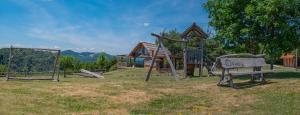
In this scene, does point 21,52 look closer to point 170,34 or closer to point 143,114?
point 143,114

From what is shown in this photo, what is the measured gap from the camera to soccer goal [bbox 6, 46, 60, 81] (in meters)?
18.0

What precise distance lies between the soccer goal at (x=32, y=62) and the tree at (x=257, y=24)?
11.1 metres

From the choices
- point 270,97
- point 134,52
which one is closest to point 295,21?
point 270,97

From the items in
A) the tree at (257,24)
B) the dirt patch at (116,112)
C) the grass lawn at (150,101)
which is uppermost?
the tree at (257,24)

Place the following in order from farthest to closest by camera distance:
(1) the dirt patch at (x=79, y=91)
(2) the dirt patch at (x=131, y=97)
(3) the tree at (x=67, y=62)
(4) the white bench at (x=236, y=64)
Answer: (3) the tree at (x=67, y=62)
(4) the white bench at (x=236, y=64)
(1) the dirt patch at (x=79, y=91)
(2) the dirt patch at (x=131, y=97)

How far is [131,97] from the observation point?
1134cm

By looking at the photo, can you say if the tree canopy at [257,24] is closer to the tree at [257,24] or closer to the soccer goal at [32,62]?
the tree at [257,24]

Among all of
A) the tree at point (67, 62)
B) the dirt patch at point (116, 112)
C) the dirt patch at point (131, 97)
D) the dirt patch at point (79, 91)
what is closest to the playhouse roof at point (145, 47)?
the tree at point (67, 62)

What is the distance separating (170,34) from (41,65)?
4461cm

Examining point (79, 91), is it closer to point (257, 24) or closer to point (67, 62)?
point (257, 24)

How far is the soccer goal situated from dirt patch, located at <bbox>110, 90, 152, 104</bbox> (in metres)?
7.32

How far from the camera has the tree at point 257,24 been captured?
20516 millimetres

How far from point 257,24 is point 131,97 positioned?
13447 mm

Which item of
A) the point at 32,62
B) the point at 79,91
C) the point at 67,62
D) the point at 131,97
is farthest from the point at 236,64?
the point at 67,62
